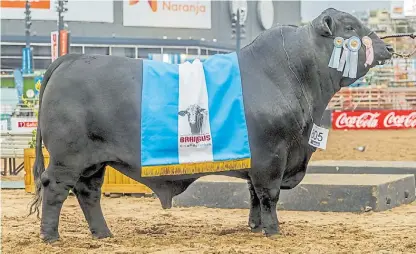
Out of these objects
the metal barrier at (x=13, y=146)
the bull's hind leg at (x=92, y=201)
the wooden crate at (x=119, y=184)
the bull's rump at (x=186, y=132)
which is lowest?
the metal barrier at (x=13, y=146)

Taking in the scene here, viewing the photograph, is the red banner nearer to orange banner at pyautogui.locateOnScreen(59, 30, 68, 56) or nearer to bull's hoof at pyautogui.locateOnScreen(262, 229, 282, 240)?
orange banner at pyautogui.locateOnScreen(59, 30, 68, 56)

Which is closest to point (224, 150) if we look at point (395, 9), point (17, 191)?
point (17, 191)

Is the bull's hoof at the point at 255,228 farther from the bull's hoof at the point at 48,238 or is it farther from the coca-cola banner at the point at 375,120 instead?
the coca-cola banner at the point at 375,120

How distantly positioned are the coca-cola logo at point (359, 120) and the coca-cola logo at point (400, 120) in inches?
16.6

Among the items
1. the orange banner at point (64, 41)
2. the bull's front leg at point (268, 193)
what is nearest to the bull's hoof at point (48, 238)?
the bull's front leg at point (268, 193)

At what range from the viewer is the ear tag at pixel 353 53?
7.81 meters

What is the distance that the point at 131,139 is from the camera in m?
7.46

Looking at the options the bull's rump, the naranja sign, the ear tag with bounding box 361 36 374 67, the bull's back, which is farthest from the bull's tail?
the naranja sign

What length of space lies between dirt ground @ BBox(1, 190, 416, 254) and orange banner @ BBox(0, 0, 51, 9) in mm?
48900

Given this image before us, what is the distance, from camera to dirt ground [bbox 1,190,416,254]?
23.1 ft

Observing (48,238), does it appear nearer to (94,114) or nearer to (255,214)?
(94,114)

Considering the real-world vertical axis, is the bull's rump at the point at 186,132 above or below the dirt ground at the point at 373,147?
above

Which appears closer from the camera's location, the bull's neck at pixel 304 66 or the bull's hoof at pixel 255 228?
the bull's neck at pixel 304 66

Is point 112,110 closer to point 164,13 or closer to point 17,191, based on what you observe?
point 17,191
